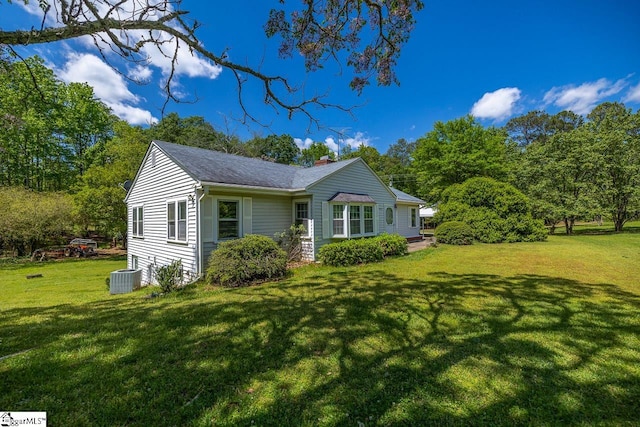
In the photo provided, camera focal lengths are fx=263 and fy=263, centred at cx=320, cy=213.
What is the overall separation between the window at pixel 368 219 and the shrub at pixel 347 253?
8.43 feet

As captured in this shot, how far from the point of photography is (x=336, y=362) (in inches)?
126

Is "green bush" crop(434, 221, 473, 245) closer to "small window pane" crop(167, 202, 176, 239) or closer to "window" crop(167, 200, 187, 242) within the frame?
"window" crop(167, 200, 187, 242)

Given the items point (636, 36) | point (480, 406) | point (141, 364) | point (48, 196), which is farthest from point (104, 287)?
point (636, 36)

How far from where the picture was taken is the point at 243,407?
2.45 meters

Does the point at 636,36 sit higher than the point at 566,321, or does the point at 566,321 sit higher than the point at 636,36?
the point at 636,36

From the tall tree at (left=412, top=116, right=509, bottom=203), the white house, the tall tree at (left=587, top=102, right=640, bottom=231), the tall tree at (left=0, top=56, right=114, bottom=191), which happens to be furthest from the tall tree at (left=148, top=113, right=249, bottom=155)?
the tall tree at (left=587, top=102, right=640, bottom=231)

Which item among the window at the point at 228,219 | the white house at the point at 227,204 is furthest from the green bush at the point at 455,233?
the window at the point at 228,219

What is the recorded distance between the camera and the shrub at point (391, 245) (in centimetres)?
1184

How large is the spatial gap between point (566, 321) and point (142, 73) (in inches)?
317

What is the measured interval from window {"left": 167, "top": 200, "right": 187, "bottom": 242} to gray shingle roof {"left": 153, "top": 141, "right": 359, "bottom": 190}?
145 centimetres

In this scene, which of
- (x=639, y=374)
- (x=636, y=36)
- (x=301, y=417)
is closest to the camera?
(x=301, y=417)

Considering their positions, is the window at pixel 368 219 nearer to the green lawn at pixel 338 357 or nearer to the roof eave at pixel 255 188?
the roof eave at pixel 255 188

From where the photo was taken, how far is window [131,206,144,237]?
13.2 meters

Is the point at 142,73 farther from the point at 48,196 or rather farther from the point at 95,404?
the point at 48,196
